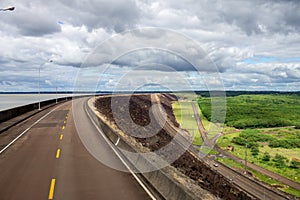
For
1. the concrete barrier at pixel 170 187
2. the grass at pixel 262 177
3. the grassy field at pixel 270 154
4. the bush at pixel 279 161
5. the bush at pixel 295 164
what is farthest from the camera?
the bush at pixel 295 164

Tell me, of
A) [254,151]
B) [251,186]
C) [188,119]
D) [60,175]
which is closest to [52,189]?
[60,175]

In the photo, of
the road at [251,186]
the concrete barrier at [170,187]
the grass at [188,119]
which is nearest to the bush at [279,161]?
the road at [251,186]

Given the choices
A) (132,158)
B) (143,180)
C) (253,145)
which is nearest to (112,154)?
(132,158)

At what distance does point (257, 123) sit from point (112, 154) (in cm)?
10036

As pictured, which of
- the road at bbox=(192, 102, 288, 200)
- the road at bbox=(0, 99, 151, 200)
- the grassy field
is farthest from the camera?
the grassy field

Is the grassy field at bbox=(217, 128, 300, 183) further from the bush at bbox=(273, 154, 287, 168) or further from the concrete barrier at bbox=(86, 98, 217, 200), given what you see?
the concrete barrier at bbox=(86, 98, 217, 200)

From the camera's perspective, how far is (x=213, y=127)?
98.1m

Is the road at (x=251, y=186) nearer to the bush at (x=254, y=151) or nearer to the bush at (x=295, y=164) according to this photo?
the bush at (x=254, y=151)

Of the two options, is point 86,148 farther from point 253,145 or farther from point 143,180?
point 253,145

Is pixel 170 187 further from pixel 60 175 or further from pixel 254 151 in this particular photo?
pixel 254 151

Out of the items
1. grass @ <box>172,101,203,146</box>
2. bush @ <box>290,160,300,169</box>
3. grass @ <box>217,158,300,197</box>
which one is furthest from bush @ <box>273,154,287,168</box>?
grass @ <box>172,101,203,146</box>

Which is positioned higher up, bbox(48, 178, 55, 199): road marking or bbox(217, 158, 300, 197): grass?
bbox(48, 178, 55, 199): road marking

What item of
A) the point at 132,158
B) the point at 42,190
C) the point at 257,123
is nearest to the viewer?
the point at 42,190

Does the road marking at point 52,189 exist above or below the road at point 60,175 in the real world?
above
